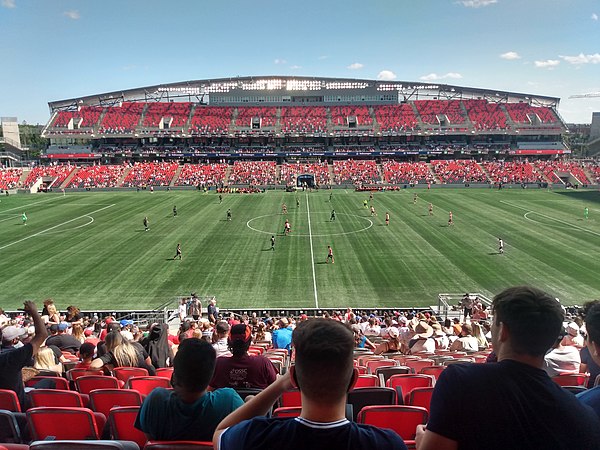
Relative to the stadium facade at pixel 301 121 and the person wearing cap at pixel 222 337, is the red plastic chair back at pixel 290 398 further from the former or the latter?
the stadium facade at pixel 301 121

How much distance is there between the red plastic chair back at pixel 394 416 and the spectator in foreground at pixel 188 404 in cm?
165

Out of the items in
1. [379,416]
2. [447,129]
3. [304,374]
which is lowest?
[379,416]

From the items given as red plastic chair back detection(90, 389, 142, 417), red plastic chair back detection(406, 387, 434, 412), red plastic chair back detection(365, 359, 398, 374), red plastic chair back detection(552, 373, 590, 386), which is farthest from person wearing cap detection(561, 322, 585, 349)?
red plastic chair back detection(90, 389, 142, 417)

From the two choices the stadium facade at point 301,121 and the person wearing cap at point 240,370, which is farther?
the stadium facade at point 301,121

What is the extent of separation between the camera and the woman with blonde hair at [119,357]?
8391 mm

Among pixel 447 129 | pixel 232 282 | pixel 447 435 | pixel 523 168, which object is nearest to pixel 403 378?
pixel 447 435

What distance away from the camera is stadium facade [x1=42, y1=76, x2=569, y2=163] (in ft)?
321

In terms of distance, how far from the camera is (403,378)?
7.20 metres

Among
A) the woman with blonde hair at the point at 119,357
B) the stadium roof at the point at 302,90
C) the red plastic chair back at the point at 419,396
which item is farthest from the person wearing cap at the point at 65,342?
the stadium roof at the point at 302,90

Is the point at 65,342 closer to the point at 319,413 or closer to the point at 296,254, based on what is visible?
the point at 319,413

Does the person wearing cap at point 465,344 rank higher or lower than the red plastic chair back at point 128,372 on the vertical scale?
lower

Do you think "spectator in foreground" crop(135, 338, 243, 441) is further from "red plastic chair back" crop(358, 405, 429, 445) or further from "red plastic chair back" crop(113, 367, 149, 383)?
"red plastic chair back" crop(113, 367, 149, 383)

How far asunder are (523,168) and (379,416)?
87.5 metres

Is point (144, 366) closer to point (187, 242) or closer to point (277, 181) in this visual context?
point (187, 242)
